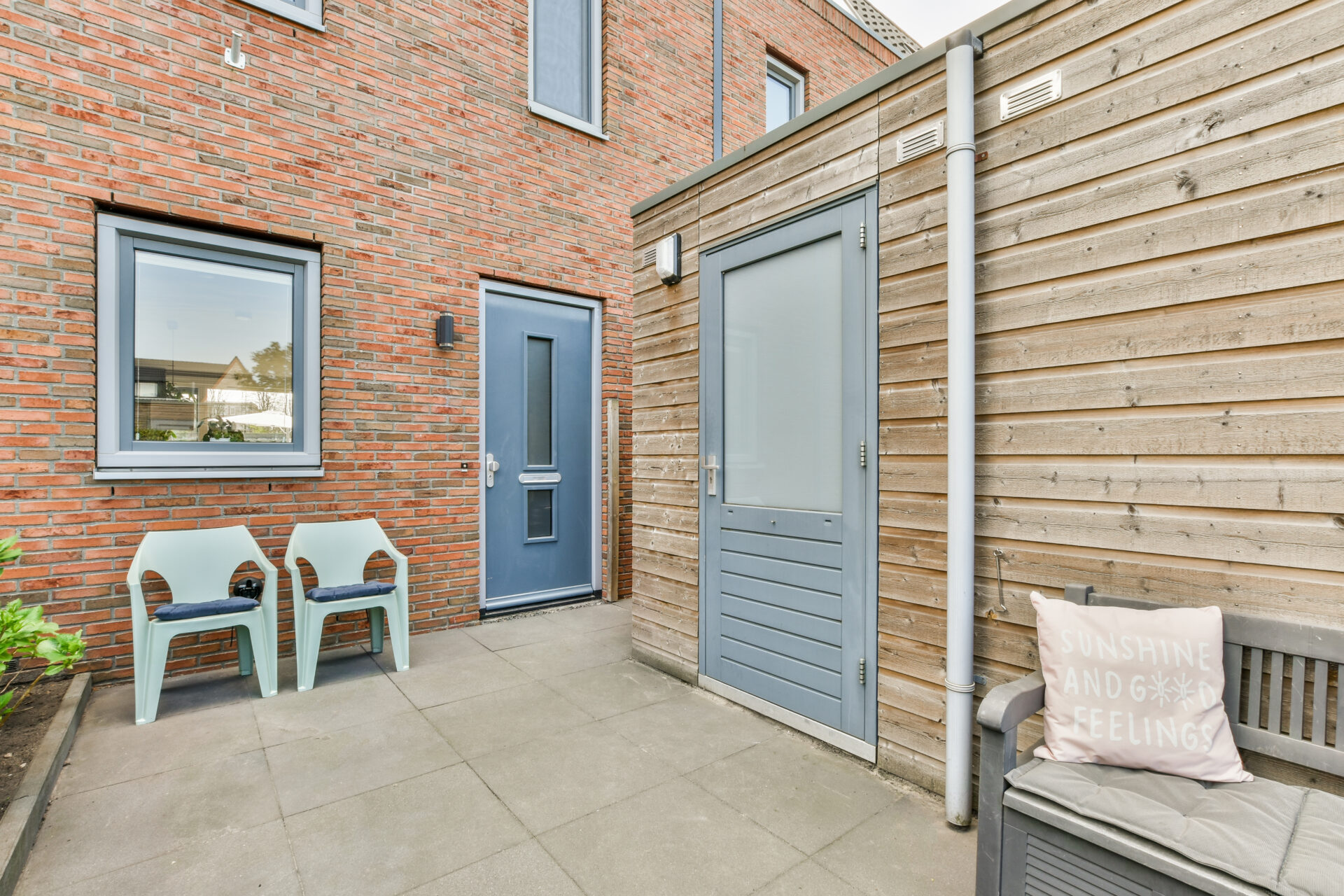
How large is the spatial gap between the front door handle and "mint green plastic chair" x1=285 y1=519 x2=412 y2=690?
171cm

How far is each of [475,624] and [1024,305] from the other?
378 cm

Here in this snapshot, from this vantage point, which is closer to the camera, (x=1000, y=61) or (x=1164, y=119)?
(x=1164, y=119)

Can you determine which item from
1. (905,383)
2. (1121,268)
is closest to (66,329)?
(905,383)

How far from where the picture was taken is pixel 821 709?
2.57 meters

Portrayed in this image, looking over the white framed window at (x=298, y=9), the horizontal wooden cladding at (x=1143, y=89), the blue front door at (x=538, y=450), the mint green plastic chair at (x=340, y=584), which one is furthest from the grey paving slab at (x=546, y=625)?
the white framed window at (x=298, y=9)

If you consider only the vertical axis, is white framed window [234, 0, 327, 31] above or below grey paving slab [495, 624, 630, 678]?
above

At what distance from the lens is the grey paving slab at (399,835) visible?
1.79 meters

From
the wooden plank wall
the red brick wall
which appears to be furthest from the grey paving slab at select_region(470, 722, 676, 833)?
the red brick wall

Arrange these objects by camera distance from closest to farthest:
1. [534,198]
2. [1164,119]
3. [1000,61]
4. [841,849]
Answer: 1. [1164,119]
2. [841,849]
3. [1000,61]
4. [534,198]

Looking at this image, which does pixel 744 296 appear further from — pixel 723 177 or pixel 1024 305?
pixel 1024 305

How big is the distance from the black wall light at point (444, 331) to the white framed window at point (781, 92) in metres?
4.04

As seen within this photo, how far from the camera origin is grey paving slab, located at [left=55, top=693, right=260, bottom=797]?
2342mm

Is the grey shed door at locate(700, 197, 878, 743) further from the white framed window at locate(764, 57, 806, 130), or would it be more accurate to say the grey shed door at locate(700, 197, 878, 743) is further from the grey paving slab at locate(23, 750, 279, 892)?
the white framed window at locate(764, 57, 806, 130)

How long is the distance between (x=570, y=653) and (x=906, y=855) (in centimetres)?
229
